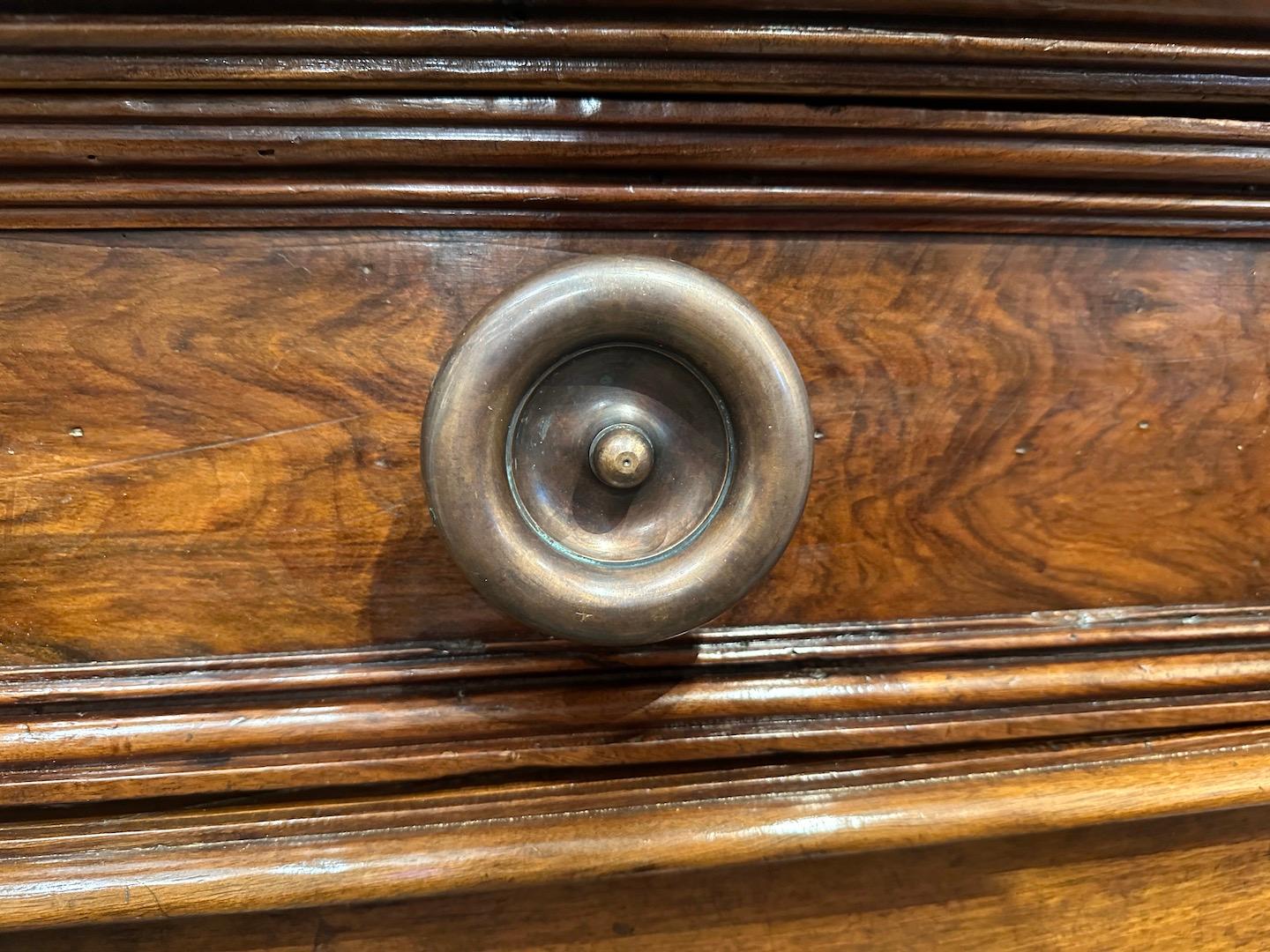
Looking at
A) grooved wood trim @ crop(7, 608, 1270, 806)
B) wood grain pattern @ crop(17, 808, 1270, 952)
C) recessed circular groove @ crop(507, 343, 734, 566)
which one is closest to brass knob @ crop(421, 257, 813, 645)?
recessed circular groove @ crop(507, 343, 734, 566)

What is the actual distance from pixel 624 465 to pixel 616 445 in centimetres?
1

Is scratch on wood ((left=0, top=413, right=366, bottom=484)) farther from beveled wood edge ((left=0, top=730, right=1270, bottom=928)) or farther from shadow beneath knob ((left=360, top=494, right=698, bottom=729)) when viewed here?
beveled wood edge ((left=0, top=730, right=1270, bottom=928))

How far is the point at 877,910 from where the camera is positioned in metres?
0.59

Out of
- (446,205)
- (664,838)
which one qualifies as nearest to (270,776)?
(664,838)

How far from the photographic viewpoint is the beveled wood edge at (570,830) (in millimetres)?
479

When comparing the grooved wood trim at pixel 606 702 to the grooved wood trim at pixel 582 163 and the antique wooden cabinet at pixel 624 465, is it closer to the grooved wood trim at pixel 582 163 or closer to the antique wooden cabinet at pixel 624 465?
the antique wooden cabinet at pixel 624 465

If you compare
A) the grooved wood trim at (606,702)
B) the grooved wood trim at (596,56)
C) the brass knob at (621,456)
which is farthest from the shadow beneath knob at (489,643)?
the grooved wood trim at (596,56)

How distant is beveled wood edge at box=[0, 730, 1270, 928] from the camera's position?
479mm

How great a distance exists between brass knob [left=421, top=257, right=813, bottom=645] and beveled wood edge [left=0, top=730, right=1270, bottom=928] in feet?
0.53

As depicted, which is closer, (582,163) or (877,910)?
(582,163)

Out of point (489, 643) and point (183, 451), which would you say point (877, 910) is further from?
point (183, 451)

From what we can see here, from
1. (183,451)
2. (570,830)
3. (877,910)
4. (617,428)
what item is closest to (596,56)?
(617,428)

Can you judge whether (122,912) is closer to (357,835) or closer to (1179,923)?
(357,835)

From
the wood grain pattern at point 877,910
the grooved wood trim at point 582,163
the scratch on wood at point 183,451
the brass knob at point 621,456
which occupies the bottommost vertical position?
the wood grain pattern at point 877,910
